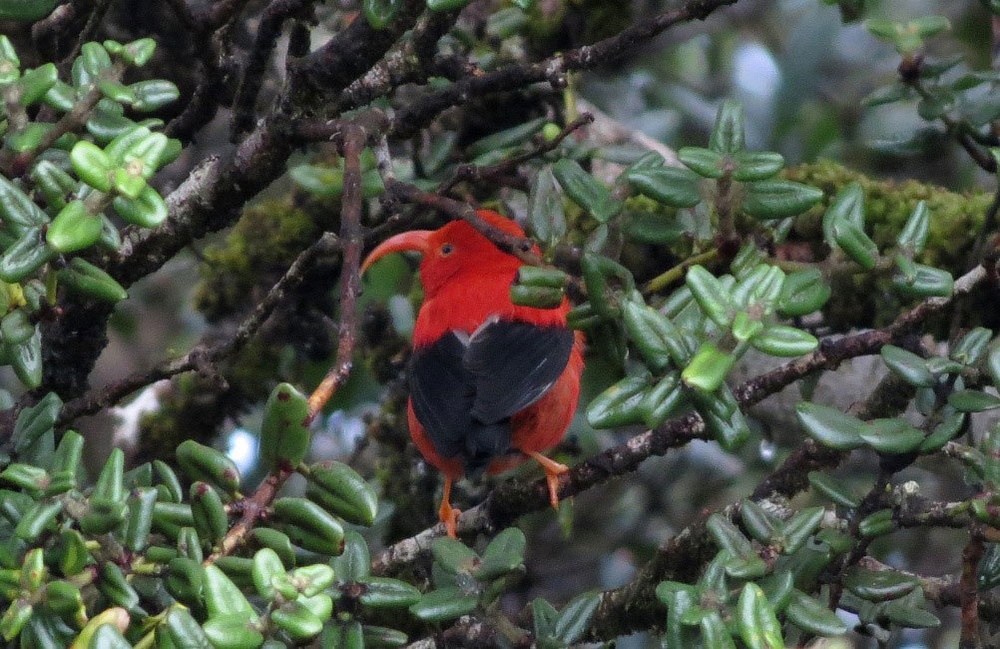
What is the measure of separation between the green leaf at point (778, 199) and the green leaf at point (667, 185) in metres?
0.11

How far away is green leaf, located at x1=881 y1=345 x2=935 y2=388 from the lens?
2084 mm

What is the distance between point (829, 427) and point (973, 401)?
0.76ft

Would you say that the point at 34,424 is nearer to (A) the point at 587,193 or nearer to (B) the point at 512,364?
(A) the point at 587,193

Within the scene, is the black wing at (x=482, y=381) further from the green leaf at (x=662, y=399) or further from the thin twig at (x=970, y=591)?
the thin twig at (x=970, y=591)

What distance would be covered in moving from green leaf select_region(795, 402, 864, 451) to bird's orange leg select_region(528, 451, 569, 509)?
95cm

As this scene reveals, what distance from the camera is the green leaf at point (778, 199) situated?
2334 millimetres

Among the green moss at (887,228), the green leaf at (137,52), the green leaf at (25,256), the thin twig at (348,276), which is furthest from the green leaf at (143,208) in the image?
the green moss at (887,228)

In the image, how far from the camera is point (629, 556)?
16.4ft

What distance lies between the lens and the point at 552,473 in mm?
3416

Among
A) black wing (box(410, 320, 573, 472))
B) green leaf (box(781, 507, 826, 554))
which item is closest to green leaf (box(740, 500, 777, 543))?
green leaf (box(781, 507, 826, 554))

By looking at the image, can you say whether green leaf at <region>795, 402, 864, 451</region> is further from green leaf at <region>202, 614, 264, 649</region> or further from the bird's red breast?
the bird's red breast

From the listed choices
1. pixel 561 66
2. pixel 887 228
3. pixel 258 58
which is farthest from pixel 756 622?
pixel 887 228

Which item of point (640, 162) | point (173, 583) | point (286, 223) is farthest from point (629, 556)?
point (173, 583)

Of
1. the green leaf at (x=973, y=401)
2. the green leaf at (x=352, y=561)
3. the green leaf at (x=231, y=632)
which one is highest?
the green leaf at (x=231, y=632)
